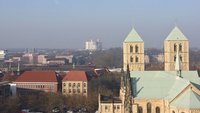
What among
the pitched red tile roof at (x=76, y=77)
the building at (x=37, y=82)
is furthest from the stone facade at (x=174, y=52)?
the building at (x=37, y=82)

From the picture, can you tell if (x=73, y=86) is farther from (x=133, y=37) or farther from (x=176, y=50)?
(x=176, y=50)

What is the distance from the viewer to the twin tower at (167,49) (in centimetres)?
6106

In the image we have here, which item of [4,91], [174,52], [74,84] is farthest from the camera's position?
[74,84]

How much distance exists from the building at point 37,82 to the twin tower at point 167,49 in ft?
128

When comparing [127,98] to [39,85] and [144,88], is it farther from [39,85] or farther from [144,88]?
[39,85]

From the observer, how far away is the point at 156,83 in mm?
54188

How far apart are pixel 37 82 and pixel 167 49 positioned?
4535 centimetres

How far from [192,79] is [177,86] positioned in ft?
16.7

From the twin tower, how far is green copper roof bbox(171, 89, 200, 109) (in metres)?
14.9

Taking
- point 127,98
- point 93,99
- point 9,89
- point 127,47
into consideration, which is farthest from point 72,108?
point 127,98

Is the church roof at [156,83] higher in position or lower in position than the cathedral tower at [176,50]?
lower

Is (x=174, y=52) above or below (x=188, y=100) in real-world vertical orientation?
above

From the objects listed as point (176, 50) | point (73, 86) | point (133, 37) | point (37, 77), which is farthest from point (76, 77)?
point (176, 50)

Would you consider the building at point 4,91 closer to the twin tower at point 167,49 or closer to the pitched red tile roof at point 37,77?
the pitched red tile roof at point 37,77
